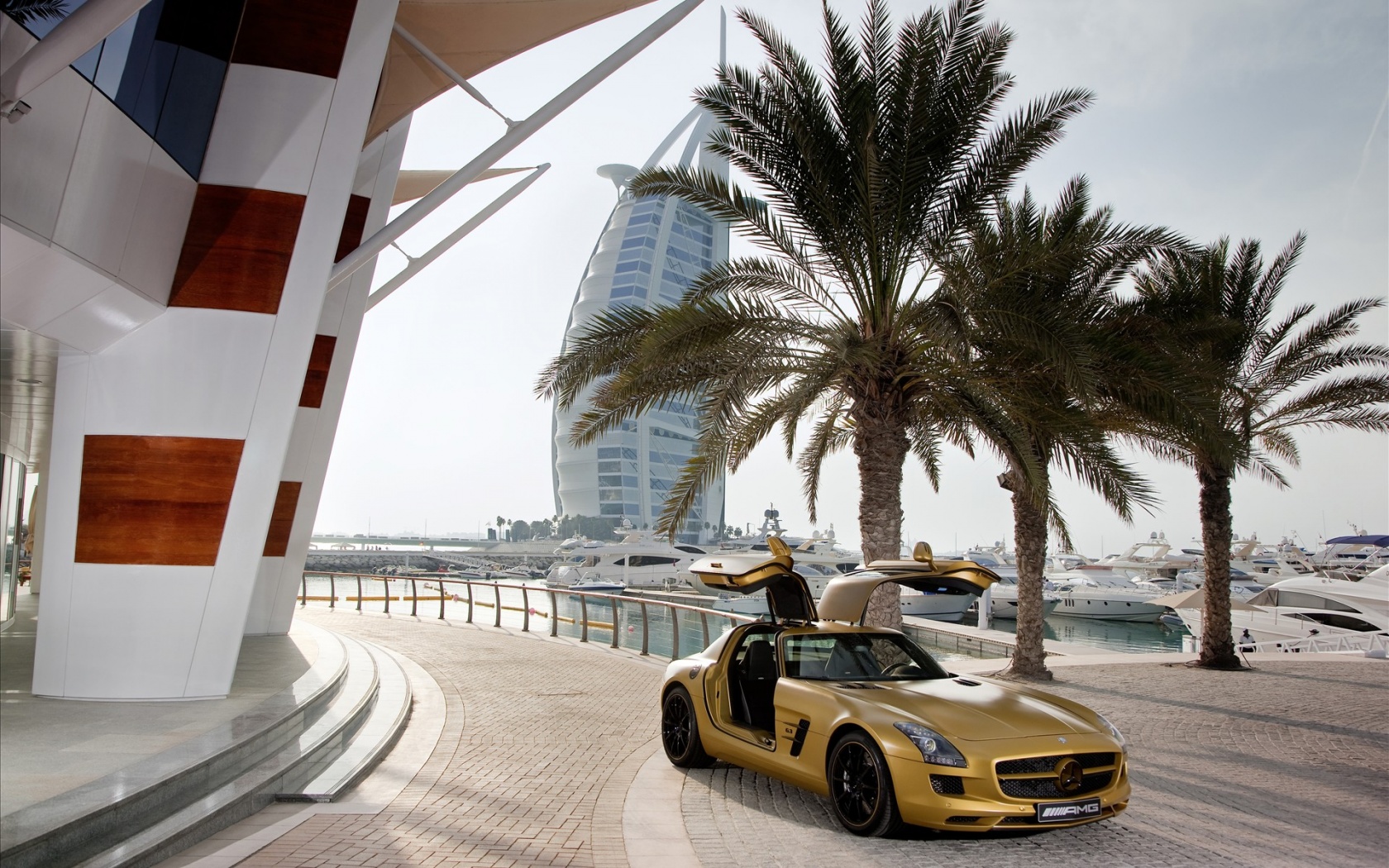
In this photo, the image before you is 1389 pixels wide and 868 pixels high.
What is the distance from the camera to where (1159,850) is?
5816 mm

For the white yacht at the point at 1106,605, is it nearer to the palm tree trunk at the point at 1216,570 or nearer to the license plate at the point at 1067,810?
the palm tree trunk at the point at 1216,570

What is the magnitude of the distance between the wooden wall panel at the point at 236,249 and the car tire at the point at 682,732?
17.6 feet

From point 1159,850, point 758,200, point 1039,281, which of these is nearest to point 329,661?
point 758,200

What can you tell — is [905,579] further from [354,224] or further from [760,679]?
Result: [354,224]

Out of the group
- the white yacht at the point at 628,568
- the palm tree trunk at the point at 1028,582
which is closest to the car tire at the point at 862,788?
the palm tree trunk at the point at 1028,582

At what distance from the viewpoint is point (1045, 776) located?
564 cm

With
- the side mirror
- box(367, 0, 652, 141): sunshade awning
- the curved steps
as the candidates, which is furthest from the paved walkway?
box(367, 0, 652, 141): sunshade awning

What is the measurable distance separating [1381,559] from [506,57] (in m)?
71.1

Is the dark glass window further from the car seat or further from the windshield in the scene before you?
the windshield

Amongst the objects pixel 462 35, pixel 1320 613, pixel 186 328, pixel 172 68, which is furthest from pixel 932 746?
pixel 1320 613

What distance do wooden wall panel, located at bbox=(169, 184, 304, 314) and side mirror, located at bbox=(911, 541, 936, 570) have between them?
21.3 feet

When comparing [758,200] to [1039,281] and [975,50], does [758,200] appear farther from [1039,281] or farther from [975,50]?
[1039,281]

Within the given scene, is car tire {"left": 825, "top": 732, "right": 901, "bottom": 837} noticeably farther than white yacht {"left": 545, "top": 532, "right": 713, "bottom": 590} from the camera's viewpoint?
No

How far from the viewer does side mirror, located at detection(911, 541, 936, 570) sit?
7.79 meters
